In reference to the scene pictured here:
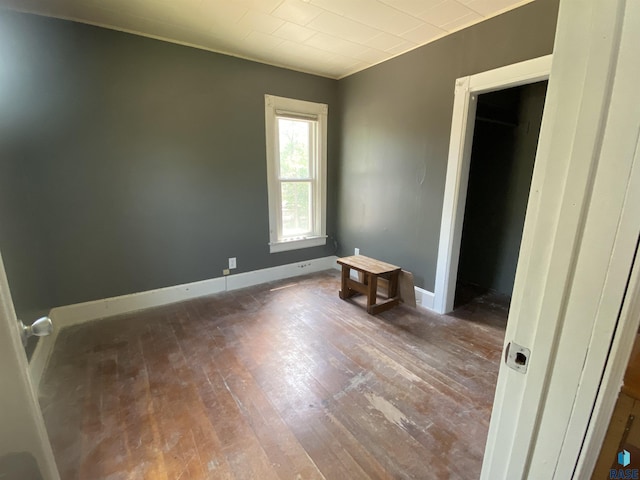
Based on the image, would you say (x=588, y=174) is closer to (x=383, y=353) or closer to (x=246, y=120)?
(x=383, y=353)

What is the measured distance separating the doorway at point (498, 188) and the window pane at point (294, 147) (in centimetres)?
195

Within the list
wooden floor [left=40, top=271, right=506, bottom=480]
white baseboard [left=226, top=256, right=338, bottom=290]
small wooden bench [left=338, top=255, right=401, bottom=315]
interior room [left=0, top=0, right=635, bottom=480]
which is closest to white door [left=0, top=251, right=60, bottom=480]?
interior room [left=0, top=0, right=635, bottom=480]

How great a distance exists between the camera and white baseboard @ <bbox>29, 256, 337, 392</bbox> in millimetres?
2125

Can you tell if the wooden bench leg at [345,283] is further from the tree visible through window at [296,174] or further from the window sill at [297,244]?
the tree visible through window at [296,174]

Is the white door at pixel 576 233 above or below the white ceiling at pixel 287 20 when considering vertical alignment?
below

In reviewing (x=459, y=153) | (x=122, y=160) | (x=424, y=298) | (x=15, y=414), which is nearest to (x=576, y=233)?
(x=15, y=414)

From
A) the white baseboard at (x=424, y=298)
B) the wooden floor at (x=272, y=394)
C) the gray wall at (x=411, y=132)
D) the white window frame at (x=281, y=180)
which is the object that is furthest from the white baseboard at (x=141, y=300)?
the white baseboard at (x=424, y=298)

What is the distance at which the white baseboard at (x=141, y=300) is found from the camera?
2.12m

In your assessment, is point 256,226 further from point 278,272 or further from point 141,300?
point 141,300

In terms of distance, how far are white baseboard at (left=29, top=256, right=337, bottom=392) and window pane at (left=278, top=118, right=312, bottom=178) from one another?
3.94 feet

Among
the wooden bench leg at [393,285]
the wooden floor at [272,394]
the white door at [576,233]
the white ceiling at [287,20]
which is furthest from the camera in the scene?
the wooden bench leg at [393,285]

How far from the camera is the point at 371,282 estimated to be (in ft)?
9.45

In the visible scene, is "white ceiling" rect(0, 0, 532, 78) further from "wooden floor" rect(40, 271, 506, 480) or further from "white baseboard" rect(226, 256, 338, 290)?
"wooden floor" rect(40, 271, 506, 480)

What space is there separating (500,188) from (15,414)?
398cm
